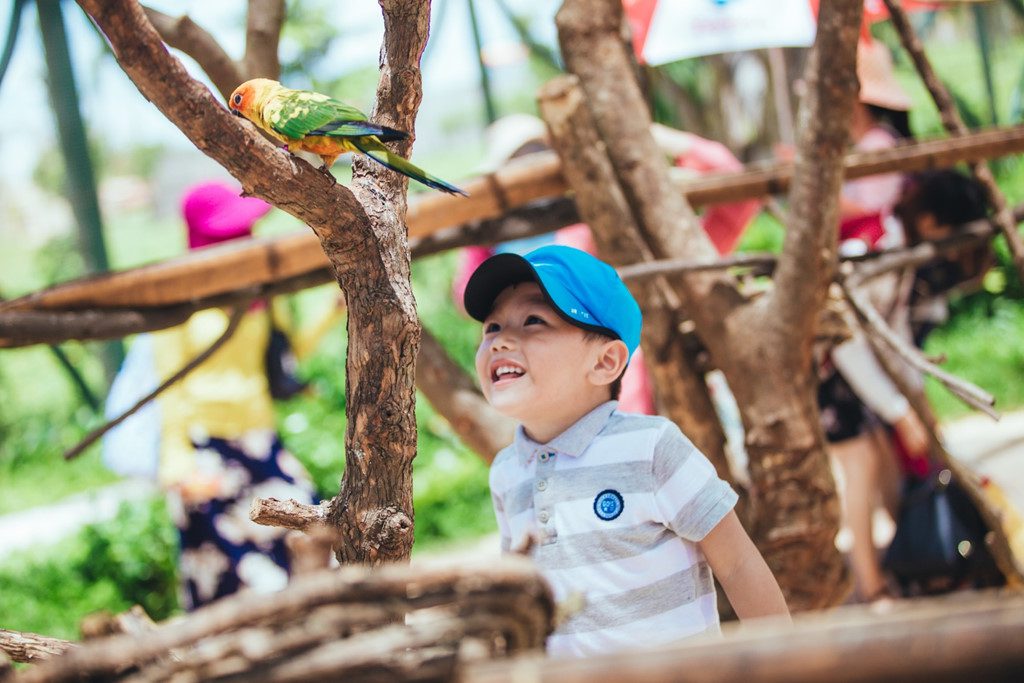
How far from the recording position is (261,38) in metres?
2.55

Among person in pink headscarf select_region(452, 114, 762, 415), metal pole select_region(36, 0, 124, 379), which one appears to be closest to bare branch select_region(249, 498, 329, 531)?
person in pink headscarf select_region(452, 114, 762, 415)

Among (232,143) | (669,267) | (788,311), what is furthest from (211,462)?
(232,143)

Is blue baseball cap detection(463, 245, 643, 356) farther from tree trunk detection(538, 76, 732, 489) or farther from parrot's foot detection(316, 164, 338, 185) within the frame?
tree trunk detection(538, 76, 732, 489)

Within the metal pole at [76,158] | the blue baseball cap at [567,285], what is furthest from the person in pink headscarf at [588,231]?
the metal pole at [76,158]

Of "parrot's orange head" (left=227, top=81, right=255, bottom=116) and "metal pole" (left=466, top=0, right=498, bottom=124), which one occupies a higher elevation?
"metal pole" (left=466, top=0, right=498, bottom=124)

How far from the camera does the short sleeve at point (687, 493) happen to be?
1455 mm

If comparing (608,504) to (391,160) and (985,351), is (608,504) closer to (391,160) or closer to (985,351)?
(391,160)

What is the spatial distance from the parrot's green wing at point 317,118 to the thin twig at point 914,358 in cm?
128

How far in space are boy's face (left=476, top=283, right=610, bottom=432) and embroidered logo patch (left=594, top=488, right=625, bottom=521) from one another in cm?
15

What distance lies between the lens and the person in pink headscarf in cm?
312

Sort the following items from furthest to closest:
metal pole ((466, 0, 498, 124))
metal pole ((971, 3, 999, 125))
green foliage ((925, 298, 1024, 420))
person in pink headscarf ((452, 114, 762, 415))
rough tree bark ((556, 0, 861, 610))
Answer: metal pole ((971, 3, 999, 125)) → green foliage ((925, 298, 1024, 420)) → metal pole ((466, 0, 498, 124)) → person in pink headscarf ((452, 114, 762, 415)) → rough tree bark ((556, 0, 861, 610))

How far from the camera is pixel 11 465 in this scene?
234 inches

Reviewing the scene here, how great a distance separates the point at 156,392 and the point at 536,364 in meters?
1.21

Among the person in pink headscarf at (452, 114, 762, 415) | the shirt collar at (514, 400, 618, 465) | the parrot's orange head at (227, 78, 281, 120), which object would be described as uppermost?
the person in pink headscarf at (452, 114, 762, 415)
